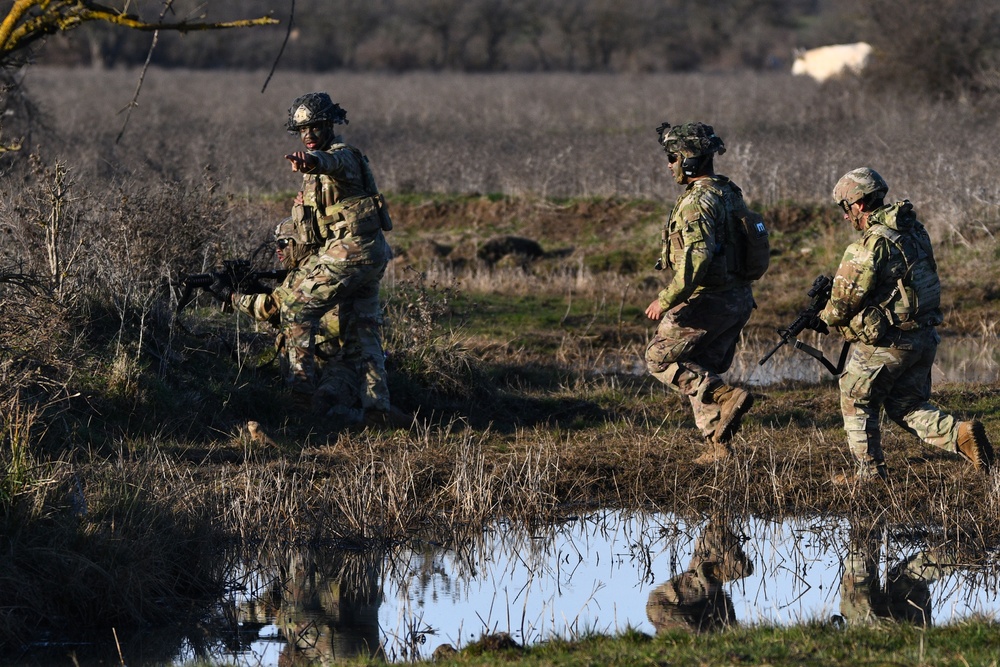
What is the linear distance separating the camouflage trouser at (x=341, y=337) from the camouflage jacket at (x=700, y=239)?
2.05 meters

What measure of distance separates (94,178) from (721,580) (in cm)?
781

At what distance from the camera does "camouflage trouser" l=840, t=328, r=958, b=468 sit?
25.2 ft

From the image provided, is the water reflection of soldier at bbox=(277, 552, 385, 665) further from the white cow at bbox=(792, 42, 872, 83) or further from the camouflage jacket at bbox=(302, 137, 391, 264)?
the white cow at bbox=(792, 42, 872, 83)

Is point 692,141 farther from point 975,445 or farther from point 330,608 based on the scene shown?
point 330,608

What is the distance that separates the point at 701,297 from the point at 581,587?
7.17 ft

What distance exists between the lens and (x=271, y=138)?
25906 mm

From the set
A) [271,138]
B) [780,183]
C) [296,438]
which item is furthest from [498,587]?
[271,138]

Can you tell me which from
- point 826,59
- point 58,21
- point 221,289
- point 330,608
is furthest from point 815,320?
point 826,59

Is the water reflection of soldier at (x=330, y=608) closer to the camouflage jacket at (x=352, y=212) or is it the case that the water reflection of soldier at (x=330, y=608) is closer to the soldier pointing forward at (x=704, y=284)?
the soldier pointing forward at (x=704, y=284)

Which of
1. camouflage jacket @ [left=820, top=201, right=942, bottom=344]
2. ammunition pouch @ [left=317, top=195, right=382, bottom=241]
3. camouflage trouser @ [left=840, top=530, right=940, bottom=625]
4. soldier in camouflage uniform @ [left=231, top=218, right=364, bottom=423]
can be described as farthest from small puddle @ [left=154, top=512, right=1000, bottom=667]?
ammunition pouch @ [left=317, top=195, right=382, bottom=241]

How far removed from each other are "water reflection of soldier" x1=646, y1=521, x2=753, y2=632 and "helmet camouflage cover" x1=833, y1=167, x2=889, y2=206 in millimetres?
1904

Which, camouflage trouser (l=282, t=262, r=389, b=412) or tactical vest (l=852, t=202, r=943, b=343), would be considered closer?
tactical vest (l=852, t=202, r=943, b=343)

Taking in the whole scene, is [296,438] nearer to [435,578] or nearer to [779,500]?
[435,578]

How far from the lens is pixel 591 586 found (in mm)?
7027
